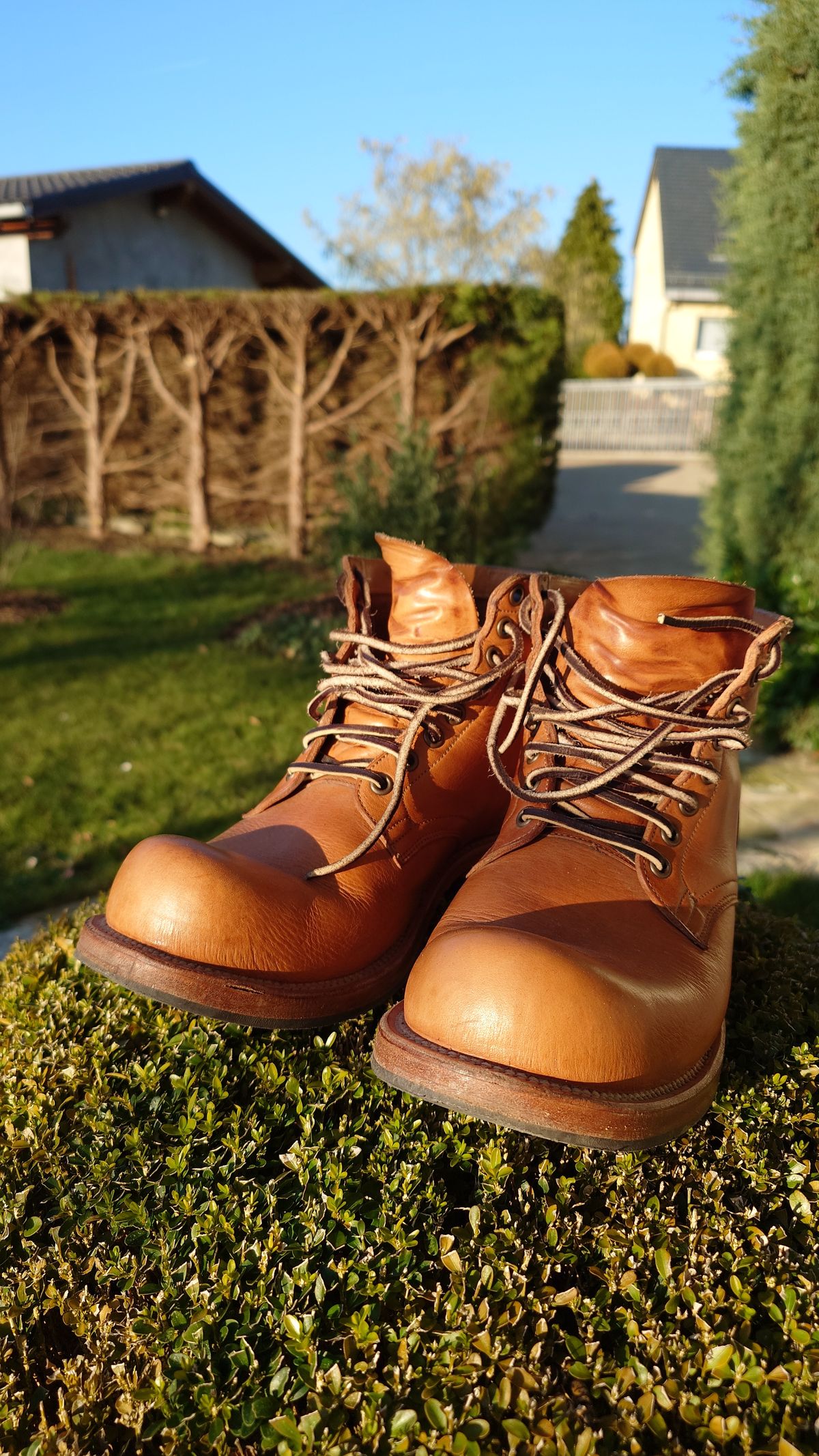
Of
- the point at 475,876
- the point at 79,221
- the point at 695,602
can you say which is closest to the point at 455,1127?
the point at 475,876

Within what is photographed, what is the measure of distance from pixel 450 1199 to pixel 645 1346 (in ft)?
1.07

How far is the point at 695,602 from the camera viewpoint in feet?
5.03

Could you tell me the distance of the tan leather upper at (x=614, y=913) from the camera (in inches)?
45.9

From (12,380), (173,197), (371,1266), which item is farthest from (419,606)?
(173,197)

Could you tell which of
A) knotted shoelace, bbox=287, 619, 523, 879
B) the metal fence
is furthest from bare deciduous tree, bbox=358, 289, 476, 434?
the metal fence

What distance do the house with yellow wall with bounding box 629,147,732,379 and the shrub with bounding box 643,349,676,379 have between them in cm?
151

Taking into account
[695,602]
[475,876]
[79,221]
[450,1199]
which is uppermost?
[79,221]

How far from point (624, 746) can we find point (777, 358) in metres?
4.42

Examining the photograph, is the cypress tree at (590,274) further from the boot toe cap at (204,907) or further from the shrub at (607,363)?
the boot toe cap at (204,907)

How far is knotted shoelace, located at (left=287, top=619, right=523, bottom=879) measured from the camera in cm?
170

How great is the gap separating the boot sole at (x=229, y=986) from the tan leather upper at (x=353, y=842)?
2cm

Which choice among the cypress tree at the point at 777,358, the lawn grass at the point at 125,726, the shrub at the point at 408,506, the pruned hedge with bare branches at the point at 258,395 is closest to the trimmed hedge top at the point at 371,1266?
the lawn grass at the point at 125,726

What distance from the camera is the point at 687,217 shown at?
35812mm

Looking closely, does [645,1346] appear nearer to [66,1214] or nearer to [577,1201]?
[577,1201]
